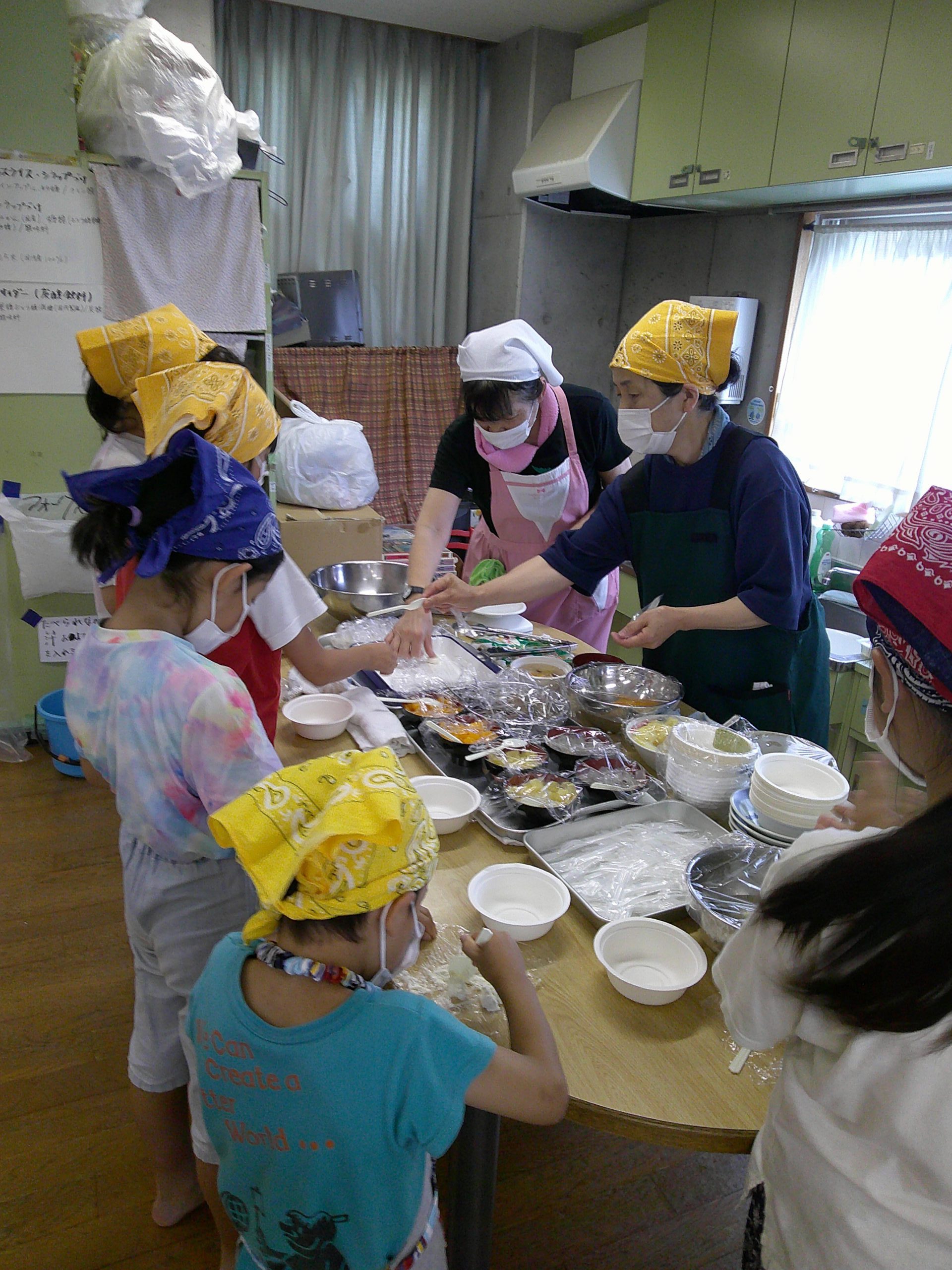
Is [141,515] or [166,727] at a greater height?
[141,515]

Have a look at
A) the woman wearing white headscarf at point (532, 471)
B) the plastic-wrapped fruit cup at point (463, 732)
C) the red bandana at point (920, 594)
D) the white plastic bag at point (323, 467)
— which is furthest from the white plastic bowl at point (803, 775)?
the white plastic bag at point (323, 467)

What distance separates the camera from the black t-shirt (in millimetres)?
2551

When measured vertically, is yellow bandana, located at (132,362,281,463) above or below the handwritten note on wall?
below

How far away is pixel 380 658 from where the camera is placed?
6.09ft

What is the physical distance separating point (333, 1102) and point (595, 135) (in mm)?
3997

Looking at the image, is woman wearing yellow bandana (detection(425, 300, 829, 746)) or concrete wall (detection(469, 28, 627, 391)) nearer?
woman wearing yellow bandana (detection(425, 300, 829, 746))

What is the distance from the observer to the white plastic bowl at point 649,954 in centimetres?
114

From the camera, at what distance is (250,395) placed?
1713mm

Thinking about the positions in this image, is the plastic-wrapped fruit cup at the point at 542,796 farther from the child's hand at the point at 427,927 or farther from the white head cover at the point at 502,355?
the white head cover at the point at 502,355

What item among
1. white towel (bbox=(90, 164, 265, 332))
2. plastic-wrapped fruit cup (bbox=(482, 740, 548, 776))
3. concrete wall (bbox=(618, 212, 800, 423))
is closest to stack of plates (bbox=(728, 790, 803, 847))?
plastic-wrapped fruit cup (bbox=(482, 740, 548, 776))

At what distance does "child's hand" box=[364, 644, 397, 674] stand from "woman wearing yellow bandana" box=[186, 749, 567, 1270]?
870 millimetres

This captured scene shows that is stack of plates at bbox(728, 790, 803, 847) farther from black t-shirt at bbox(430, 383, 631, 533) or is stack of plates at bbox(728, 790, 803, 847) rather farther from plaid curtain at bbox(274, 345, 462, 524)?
plaid curtain at bbox(274, 345, 462, 524)

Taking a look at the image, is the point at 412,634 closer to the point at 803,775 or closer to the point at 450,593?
the point at 450,593

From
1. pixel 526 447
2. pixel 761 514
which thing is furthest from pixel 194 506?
pixel 526 447
